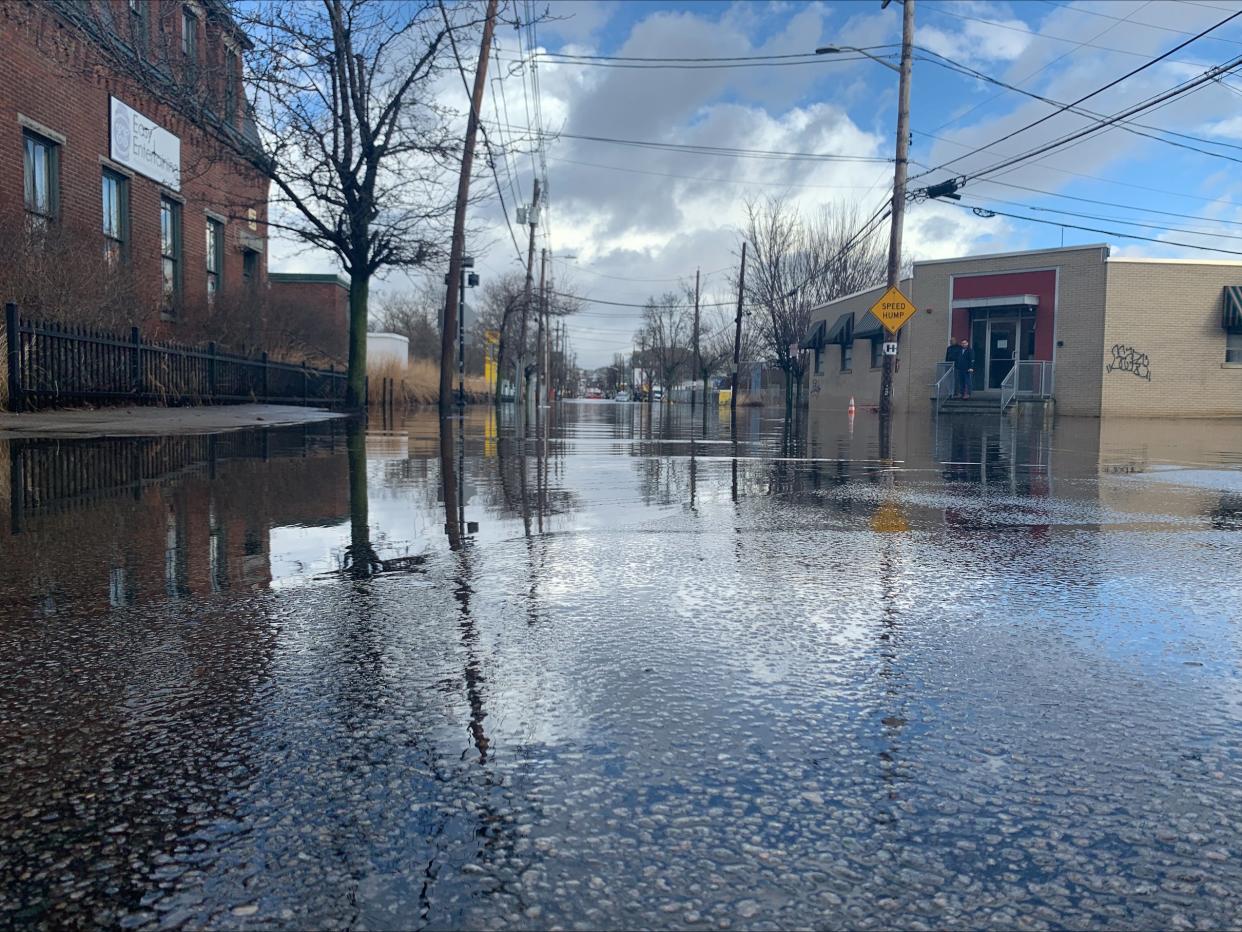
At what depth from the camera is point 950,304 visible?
117 ft

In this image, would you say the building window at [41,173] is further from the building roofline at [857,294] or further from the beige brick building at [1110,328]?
the beige brick building at [1110,328]

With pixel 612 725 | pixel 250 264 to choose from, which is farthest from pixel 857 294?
pixel 612 725

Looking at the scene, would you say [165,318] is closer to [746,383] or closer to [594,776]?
[594,776]

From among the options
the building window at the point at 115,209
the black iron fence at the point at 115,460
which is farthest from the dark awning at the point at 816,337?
the black iron fence at the point at 115,460

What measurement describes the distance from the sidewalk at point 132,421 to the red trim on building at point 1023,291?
85.2 ft

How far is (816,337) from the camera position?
1850 inches

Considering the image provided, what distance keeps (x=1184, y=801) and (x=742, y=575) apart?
2.50 metres

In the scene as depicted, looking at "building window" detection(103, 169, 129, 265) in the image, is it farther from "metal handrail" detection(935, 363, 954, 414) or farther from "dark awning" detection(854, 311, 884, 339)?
"dark awning" detection(854, 311, 884, 339)

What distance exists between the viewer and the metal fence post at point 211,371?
61.8ft

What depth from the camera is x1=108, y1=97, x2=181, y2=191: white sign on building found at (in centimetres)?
2203

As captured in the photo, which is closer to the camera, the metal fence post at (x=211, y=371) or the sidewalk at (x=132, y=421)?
the sidewalk at (x=132, y=421)

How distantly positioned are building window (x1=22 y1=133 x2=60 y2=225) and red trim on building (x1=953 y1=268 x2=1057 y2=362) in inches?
1129

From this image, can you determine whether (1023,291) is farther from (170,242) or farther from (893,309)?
(170,242)

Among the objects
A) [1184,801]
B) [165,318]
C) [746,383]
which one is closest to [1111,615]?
[1184,801]
